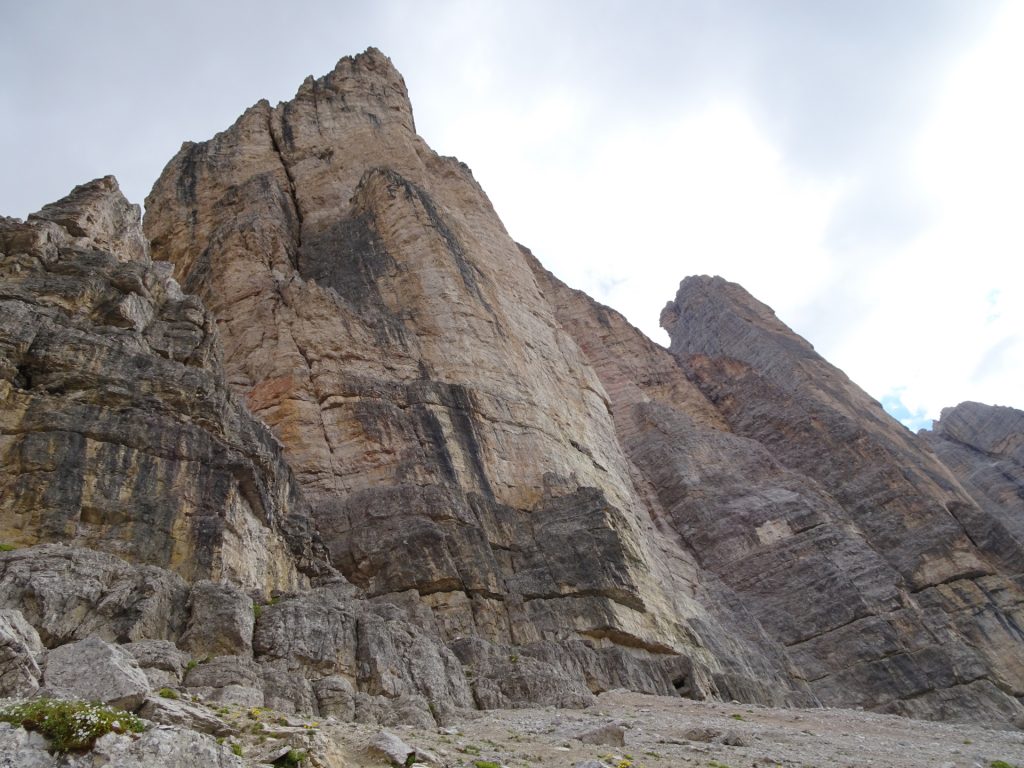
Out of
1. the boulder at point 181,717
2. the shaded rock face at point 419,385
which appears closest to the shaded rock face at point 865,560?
the shaded rock face at point 419,385

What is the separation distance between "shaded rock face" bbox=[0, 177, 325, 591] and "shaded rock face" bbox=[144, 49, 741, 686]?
5.06m

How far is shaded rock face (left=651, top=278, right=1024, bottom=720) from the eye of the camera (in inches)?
1549

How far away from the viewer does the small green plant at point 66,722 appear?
812 cm

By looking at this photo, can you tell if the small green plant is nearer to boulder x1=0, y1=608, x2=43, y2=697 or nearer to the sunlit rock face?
boulder x1=0, y1=608, x2=43, y2=697

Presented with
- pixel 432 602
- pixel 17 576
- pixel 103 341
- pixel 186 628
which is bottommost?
pixel 186 628

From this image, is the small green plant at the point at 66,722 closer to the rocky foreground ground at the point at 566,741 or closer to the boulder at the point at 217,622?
the rocky foreground ground at the point at 566,741

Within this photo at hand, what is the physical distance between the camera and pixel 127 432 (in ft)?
75.2

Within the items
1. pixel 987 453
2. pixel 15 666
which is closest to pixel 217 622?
pixel 15 666

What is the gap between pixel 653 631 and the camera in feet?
104

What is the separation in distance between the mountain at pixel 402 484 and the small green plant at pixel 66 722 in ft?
6.04

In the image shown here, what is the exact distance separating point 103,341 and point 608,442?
31395 millimetres

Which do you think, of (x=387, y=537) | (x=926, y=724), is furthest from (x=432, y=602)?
(x=926, y=724)

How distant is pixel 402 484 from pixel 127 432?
11.9 m

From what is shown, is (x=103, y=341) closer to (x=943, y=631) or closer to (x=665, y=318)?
(x=943, y=631)
